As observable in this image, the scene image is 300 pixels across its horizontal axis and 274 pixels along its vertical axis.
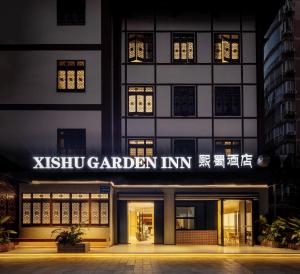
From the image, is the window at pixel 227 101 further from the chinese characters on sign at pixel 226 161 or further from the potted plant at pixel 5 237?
the potted plant at pixel 5 237

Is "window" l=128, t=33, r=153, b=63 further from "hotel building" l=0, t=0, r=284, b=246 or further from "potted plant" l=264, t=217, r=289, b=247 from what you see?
"potted plant" l=264, t=217, r=289, b=247

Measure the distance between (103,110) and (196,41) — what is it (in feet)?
21.2

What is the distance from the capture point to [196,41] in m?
35.3

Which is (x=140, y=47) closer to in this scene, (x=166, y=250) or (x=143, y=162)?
(x=143, y=162)

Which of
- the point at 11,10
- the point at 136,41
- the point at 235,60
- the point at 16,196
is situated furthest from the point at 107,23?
the point at 16,196

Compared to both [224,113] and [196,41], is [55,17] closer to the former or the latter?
[196,41]

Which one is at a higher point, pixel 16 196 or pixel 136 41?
pixel 136 41

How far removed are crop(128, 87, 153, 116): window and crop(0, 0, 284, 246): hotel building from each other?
0.20 ft

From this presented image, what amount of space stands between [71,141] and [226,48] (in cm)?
965

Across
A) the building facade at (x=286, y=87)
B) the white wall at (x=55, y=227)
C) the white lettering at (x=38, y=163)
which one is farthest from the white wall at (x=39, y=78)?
the building facade at (x=286, y=87)

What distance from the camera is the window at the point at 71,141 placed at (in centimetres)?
3331

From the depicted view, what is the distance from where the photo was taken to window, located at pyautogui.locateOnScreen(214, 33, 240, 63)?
35.3m

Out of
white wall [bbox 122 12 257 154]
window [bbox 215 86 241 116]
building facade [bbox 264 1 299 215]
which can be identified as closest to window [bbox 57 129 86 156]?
white wall [bbox 122 12 257 154]

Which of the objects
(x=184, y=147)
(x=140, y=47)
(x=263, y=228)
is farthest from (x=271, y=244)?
(x=140, y=47)
